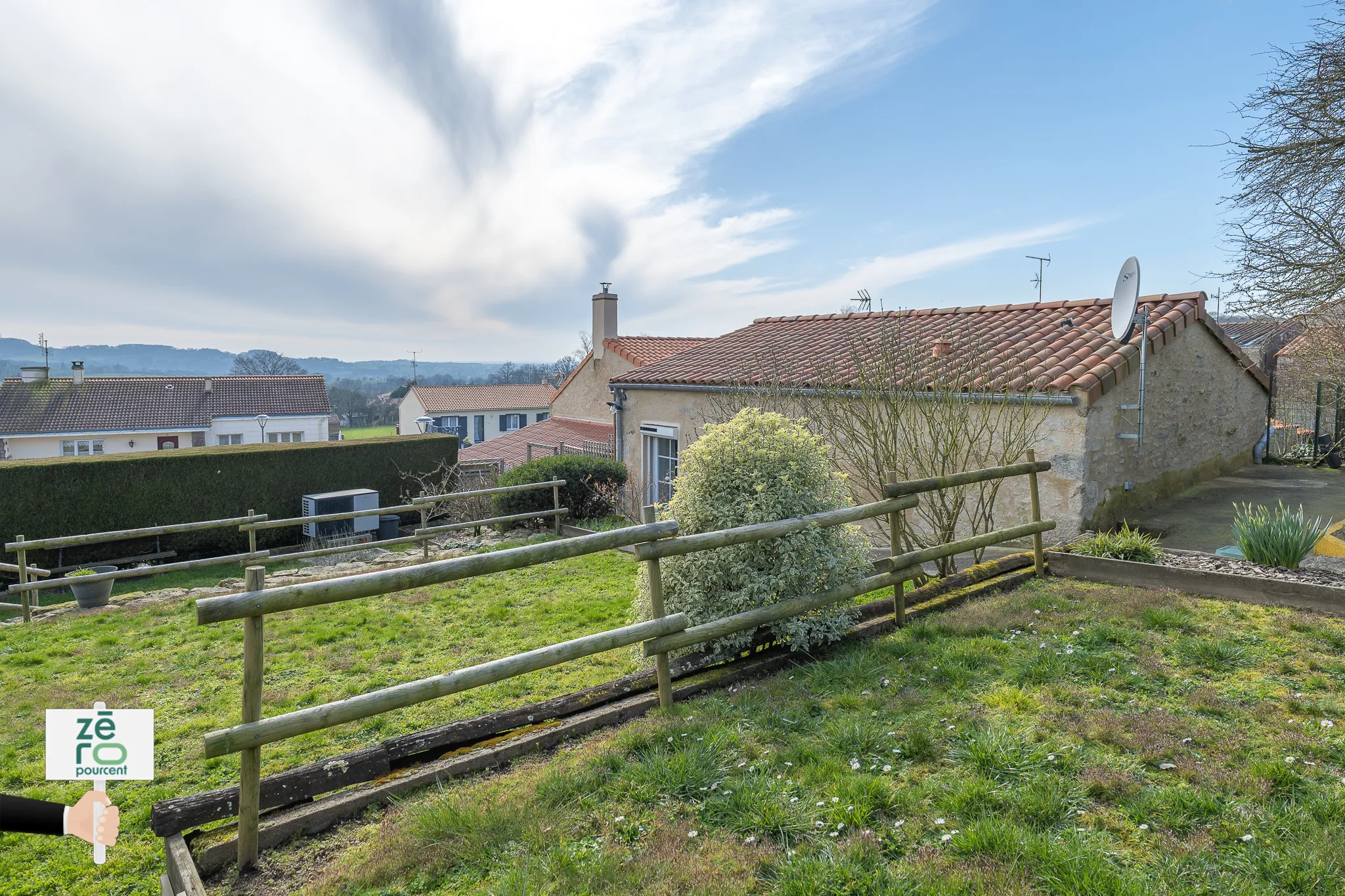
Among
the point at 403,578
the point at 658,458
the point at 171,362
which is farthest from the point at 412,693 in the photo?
the point at 171,362

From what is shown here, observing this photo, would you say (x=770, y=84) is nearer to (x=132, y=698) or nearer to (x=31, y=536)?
(x=132, y=698)

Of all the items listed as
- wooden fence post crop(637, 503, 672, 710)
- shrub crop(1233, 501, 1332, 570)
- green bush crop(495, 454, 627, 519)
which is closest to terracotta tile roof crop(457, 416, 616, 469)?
green bush crop(495, 454, 627, 519)

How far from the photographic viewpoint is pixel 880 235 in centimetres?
1449

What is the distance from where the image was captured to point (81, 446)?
3794 centimetres

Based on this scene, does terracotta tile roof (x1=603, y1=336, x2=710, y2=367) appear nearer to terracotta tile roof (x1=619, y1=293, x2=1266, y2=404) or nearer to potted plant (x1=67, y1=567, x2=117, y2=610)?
terracotta tile roof (x1=619, y1=293, x2=1266, y2=404)

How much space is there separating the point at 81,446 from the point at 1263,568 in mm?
48500

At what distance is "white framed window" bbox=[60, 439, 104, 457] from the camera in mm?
37625

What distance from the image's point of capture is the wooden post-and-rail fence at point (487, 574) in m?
2.74

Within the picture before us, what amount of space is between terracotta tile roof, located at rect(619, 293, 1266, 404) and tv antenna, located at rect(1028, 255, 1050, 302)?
17.1 ft

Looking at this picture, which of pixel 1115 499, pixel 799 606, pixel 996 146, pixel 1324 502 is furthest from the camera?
pixel 996 146

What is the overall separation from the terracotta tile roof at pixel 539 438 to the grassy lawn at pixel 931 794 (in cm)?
1570

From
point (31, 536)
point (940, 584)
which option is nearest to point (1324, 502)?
point (940, 584)

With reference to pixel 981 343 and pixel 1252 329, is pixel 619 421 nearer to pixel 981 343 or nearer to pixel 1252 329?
pixel 981 343

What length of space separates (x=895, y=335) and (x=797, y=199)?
6700 millimetres
